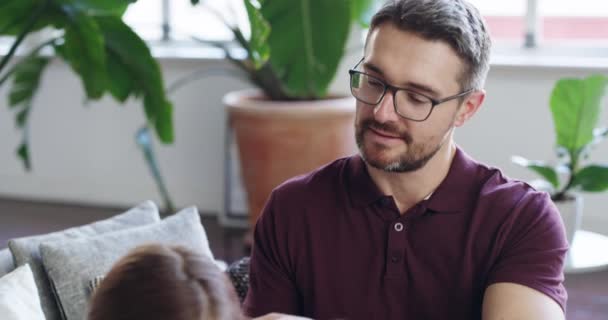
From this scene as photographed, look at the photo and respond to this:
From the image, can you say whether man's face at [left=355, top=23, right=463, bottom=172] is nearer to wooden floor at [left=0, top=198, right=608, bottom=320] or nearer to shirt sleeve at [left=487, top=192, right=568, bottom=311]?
shirt sleeve at [left=487, top=192, right=568, bottom=311]

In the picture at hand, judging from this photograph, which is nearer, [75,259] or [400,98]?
[400,98]

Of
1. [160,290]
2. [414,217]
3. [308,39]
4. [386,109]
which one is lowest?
[414,217]

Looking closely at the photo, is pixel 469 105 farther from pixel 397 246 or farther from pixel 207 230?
pixel 207 230

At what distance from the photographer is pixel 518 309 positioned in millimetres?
1721

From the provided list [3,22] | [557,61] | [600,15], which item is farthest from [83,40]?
[600,15]

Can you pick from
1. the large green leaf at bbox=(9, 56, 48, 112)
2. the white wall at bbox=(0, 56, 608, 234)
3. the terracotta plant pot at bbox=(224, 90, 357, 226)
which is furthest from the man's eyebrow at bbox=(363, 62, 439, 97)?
the white wall at bbox=(0, 56, 608, 234)

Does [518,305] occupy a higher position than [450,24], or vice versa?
[450,24]

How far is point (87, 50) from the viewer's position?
2.76m

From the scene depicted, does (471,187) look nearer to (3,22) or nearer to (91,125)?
(3,22)

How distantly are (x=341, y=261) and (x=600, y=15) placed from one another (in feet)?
9.84

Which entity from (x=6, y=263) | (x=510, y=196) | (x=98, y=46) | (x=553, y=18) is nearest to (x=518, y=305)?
(x=510, y=196)

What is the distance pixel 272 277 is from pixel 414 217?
0.98 ft

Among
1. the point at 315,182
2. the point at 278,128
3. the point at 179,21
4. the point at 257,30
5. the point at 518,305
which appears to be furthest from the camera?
the point at 179,21

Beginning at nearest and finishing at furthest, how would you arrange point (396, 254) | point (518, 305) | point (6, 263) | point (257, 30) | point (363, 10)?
point (518, 305)
point (396, 254)
point (6, 263)
point (257, 30)
point (363, 10)
